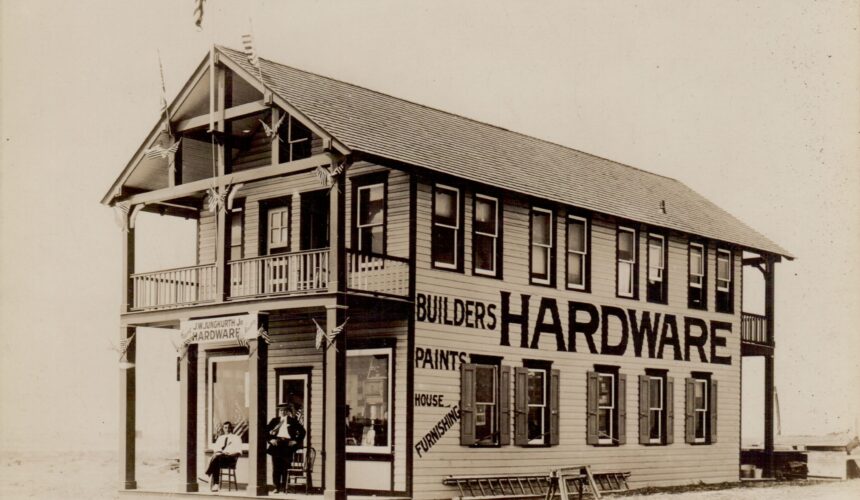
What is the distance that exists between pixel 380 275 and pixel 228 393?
585 centimetres

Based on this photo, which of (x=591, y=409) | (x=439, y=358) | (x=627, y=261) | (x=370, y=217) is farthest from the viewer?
(x=627, y=261)

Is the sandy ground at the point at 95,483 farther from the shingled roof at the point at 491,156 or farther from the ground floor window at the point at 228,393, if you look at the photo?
the shingled roof at the point at 491,156

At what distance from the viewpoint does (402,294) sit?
2194cm

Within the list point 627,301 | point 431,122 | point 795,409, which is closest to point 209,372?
point 431,122

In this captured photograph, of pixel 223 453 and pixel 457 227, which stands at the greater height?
pixel 457 227

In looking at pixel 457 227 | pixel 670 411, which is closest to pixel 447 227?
pixel 457 227

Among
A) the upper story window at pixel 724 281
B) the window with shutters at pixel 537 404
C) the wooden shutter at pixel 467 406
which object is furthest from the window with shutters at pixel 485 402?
the upper story window at pixel 724 281

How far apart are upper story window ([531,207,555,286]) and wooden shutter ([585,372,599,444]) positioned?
2.63 meters

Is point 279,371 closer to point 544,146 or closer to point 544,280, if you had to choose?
point 544,280

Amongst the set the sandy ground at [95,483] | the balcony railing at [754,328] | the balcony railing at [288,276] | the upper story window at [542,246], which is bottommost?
the sandy ground at [95,483]

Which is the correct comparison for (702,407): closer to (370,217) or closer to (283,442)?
(370,217)

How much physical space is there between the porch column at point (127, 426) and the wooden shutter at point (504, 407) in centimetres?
792

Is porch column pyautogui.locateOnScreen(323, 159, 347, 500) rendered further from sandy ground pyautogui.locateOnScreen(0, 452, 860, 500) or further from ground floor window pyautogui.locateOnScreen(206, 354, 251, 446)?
sandy ground pyautogui.locateOnScreen(0, 452, 860, 500)

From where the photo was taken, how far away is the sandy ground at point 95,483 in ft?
83.8
